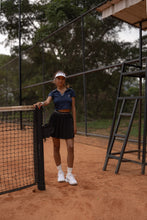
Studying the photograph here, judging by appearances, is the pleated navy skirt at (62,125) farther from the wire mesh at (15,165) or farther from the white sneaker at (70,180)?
the white sneaker at (70,180)

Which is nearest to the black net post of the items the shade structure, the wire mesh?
the wire mesh

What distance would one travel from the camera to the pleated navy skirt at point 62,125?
3.49 m

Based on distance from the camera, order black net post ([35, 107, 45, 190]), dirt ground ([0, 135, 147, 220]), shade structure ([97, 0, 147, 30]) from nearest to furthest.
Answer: dirt ground ([0, 135, 147, 220]) < black net post ([35, 107, 45, 190]) < shade structure ([97, 0, 147, 30])

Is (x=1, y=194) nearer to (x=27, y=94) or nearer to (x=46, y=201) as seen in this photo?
(x=46, y=201)

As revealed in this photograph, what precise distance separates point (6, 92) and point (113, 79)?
885 centimetres

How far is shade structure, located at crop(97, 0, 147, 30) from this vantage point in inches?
154

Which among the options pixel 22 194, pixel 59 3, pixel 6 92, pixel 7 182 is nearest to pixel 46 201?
pixel 22 194

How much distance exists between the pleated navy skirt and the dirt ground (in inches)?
29.4

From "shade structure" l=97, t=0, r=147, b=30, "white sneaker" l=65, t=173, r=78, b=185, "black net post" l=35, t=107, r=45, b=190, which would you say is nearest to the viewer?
"black net post" l=35, t=107, r=45, b=190

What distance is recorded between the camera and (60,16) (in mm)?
14180

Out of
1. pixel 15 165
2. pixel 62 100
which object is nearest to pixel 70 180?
pixel 62 100

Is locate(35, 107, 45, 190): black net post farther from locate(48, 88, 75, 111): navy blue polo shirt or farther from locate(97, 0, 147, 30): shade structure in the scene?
locate(97, 0, 147, 30): shade structure

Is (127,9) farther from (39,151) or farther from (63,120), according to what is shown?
(39,151)

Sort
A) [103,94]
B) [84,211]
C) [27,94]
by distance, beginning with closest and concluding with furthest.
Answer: [84,211] → [103,94] → [27,94]
